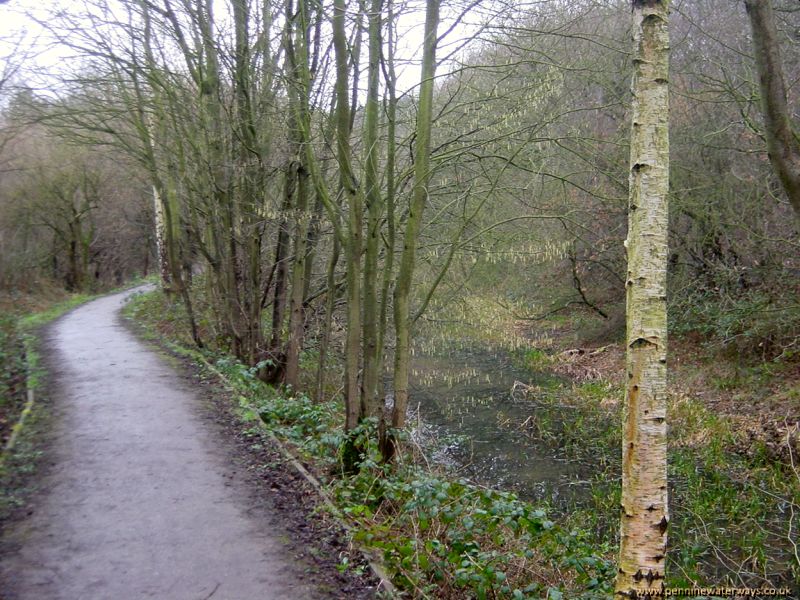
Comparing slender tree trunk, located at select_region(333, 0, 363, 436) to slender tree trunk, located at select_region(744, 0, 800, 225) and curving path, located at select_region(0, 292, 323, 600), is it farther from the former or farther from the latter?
slender tree trunk, located at select_region(744, 0, 800, 225)

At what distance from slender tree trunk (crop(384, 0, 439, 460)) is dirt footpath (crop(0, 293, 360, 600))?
2.00 meters

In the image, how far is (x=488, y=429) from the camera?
13.3 metres

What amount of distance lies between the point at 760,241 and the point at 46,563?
13678 millimetres

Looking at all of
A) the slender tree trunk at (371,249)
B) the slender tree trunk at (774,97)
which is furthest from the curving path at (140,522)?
the slender tree trunk at (774,97)

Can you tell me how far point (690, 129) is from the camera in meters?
15.4

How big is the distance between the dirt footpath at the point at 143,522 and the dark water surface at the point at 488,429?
2.59 m

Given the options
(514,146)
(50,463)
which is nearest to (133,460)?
(50,463)

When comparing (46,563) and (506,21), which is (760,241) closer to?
(506,21)

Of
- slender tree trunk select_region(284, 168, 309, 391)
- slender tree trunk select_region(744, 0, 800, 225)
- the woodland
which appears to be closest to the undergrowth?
the woodland

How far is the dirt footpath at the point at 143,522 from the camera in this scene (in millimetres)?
4719

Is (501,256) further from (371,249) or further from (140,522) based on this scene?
(140,522)

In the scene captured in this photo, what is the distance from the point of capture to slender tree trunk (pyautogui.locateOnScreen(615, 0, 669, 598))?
332 centimetres

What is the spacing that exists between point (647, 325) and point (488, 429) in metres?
10.3

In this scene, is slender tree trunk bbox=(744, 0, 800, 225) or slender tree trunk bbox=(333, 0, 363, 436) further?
slender tree trunk bbox=(333, 0, 363, 436)
